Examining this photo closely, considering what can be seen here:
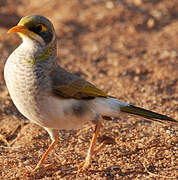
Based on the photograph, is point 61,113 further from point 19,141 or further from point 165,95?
point 165,95

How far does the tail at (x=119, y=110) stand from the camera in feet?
18.5

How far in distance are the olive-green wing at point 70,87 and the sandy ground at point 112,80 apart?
107 cm

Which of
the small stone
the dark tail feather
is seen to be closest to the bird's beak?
the dark tail feather

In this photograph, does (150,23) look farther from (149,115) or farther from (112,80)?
(149,115)

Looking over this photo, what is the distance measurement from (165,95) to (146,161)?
284 centimetres

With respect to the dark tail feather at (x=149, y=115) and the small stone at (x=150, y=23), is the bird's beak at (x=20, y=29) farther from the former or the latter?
the small stone at (x=150, y=23)

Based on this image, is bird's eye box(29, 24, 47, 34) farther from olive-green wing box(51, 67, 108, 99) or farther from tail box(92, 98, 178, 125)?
tail box(92, 98, 178, 125)

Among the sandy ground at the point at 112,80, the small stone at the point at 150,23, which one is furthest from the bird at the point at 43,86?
the small stone at the point at 150,23

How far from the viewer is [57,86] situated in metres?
5.15

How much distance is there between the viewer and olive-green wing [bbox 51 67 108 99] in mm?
5184

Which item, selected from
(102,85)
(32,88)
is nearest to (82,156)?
(32,88)

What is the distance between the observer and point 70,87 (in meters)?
5.40

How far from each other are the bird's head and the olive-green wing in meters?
0.51

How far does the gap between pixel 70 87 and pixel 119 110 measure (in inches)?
36.2
